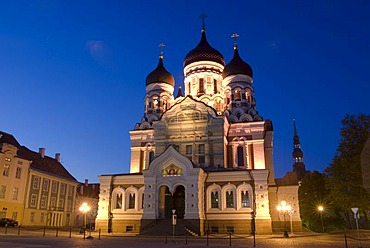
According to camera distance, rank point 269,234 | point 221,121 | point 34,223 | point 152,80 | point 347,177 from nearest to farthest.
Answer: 1. point 347,177
2. point 269,234
3. point 221,121
4. point 34,223
5. point 152,80

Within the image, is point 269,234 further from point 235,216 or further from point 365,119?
point 365,119

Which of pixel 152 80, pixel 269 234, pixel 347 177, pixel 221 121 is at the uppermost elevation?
pixel 152 80

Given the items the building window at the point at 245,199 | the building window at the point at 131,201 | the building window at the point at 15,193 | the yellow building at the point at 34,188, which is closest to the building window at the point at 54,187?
the yellow building at the point at 34,188

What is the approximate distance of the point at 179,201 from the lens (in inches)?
1374

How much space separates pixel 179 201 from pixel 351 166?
52.7 feet

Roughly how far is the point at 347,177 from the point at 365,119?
5065mm

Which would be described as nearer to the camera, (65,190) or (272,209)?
(272,209)

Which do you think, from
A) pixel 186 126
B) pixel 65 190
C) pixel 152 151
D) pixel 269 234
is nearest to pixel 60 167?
pixel 65 190

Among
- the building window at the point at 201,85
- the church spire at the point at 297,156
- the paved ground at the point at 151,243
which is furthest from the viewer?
the church spire at the point at 297,156

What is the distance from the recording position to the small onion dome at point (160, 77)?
51.0 metres

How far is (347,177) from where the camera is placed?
2900cm

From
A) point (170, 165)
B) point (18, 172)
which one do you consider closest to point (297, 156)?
point (170, 165)

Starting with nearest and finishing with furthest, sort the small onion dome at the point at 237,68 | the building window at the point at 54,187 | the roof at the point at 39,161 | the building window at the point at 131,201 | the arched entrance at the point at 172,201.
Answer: the arched entrance at the point at 172,201
the building window at the point at 131,201
the roof at the point at 39,161
the small onion dome at the point at 237,68
the building window at the point at 54,187

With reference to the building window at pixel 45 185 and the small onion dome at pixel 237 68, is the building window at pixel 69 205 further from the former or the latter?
the small onion dome at pixel 237 68
